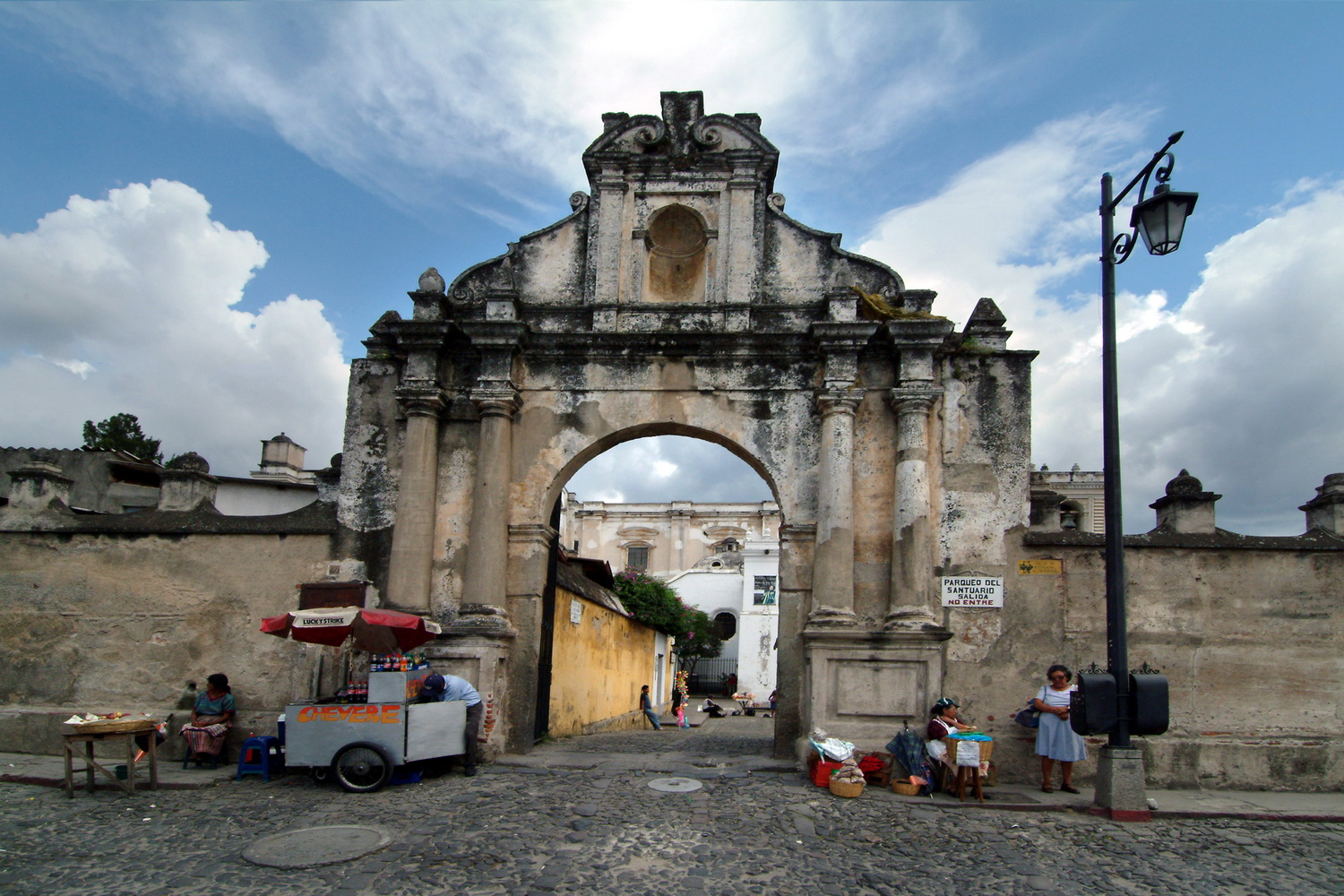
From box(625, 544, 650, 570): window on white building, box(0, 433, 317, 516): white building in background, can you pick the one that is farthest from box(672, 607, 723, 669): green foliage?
box(0, 433, 317, 516): white building in background

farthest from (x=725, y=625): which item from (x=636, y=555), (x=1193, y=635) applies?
(x=1193, y=635)

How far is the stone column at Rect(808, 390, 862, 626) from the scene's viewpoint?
9.34 metres

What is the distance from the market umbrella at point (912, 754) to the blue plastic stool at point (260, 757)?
5.81 meters

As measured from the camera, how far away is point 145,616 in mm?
10148

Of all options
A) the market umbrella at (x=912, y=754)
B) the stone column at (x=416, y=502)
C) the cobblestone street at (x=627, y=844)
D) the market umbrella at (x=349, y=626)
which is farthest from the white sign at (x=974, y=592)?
the stone column at (x=416, y=502)

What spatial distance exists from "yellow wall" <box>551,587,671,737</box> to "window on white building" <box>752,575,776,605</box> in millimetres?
11389

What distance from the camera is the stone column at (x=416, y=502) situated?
9766 mm

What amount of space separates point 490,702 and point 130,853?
12.5 ft

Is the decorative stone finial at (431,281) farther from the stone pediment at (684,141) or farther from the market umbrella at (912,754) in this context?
the market umbrella at (912,754)

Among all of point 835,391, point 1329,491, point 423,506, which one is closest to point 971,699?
point 835,391

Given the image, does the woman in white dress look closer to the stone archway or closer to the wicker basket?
the stone archway

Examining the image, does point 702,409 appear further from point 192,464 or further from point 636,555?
point 636,555

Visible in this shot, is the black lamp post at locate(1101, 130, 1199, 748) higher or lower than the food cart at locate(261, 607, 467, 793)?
higher

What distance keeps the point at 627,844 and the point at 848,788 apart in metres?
2.47
